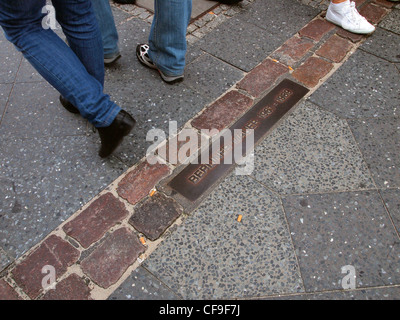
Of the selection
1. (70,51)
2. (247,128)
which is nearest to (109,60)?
(70,51)

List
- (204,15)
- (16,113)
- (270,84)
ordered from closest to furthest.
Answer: (16,113) → (270,84) → (204,15)

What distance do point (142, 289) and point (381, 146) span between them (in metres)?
1.47

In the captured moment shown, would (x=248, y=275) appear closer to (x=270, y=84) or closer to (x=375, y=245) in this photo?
(x=375, y=245)

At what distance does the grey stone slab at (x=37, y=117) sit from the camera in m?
1.97

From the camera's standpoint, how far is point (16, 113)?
2064 mm

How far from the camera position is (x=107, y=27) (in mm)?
2139

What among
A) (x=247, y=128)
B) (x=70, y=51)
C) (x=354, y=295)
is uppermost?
(x=70, y=51)

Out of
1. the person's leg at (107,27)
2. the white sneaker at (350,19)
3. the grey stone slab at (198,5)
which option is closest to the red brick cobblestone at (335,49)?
the white sneaker at (350,19)

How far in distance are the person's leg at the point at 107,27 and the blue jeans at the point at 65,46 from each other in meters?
0.52

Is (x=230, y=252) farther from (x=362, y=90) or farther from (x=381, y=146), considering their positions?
(x=362, y=90)

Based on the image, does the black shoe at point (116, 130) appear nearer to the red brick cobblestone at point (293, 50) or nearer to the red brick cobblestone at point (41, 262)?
the red brick cobblestone at point (41, 262)

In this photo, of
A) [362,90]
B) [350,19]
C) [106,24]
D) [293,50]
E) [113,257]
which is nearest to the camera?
[113,257]

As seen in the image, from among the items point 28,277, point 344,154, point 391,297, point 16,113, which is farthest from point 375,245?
point 16,113

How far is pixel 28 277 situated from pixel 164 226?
60 cm
